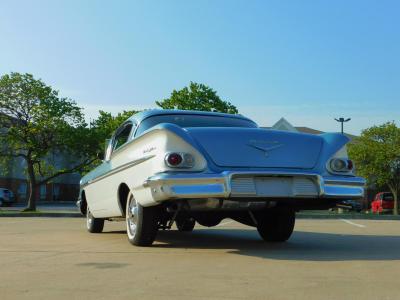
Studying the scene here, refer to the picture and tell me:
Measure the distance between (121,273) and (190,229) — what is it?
17.4 feet

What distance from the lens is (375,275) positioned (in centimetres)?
484

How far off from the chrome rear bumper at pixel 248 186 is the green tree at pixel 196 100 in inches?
945

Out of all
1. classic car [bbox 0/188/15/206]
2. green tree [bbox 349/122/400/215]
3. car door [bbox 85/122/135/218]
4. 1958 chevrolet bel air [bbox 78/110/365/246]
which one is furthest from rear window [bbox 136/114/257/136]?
classic car [bbox 0/188/15/206]

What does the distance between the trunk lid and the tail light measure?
8.7 inches

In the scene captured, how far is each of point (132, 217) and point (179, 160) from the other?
1524 millimetres

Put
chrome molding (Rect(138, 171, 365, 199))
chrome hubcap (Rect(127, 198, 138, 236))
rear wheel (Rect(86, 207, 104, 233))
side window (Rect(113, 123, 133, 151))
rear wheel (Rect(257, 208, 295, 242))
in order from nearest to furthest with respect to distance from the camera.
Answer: chrome molding (Rect(138, 171, 365, 199))
chrome hubcap (Rect(127, 198, 138, 236))
rear wheel (Rect(257, 208, 295, 242))
side window (Rect(113, 123, 133, 151))
rear wheel (Rect(86, 207, 104, 233))

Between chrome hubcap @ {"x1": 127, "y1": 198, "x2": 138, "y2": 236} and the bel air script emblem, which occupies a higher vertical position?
the bel air script emblem

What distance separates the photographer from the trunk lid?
6.21 metres

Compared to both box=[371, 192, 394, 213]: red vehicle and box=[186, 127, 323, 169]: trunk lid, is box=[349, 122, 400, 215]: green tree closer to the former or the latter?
box=[371, 192, 394, 213]: red vehicle

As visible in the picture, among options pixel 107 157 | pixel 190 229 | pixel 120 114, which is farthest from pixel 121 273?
pixel 120 114

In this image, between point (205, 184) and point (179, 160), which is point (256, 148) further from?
point (179, 160)

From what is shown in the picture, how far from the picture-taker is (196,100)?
30.6 m

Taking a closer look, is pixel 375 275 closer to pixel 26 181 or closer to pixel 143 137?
pixel 143 137

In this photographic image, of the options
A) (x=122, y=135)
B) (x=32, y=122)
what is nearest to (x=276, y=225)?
(x=122, y=135)
